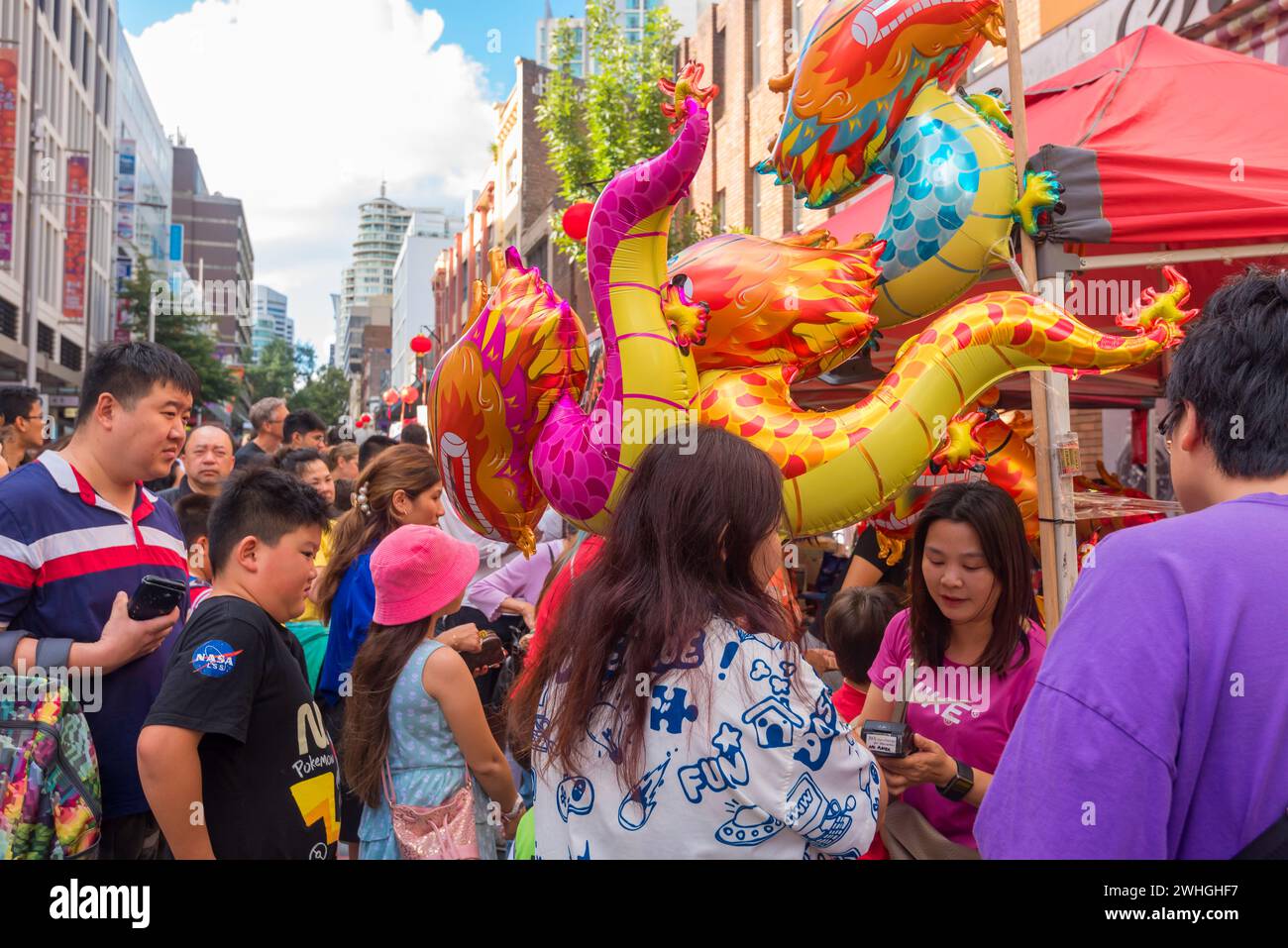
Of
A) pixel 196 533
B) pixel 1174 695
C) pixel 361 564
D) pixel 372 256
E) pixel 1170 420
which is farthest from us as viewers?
pixel 372 256

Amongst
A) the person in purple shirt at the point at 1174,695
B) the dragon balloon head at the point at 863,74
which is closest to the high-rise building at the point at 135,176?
the dragon balloon head at the point at 863,74

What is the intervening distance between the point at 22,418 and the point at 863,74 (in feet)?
19.3

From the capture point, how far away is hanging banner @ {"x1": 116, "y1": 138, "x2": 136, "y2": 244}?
43.1 metres

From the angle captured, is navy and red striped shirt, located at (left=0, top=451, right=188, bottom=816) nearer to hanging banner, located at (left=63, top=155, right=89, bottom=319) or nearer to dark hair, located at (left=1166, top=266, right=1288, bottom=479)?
dark hair, located at (left=1166, top=266, right=1288, bottom=479)

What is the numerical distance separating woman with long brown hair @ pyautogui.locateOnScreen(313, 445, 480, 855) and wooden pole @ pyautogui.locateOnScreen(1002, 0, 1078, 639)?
1.94 meters

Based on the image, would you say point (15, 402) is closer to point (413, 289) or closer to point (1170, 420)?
point (1170, 420)

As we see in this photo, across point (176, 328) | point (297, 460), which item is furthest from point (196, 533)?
point (176, 328)

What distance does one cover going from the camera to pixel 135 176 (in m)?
45.6

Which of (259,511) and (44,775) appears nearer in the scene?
(44,775)

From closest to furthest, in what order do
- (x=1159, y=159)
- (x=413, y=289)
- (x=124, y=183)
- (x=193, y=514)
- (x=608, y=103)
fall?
(x=1159, y=159) < (x=193, y=514) < (x=608, y=103) < (x=124, y=183) < (x=413, y=289)

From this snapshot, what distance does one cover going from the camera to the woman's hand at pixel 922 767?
2352 mm

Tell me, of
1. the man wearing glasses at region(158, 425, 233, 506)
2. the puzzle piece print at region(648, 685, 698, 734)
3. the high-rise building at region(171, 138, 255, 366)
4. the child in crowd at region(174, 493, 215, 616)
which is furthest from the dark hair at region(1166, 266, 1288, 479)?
the high-rise building at region(171, 138, 255, 366)

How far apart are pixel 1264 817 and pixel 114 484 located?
2975 millimetres
